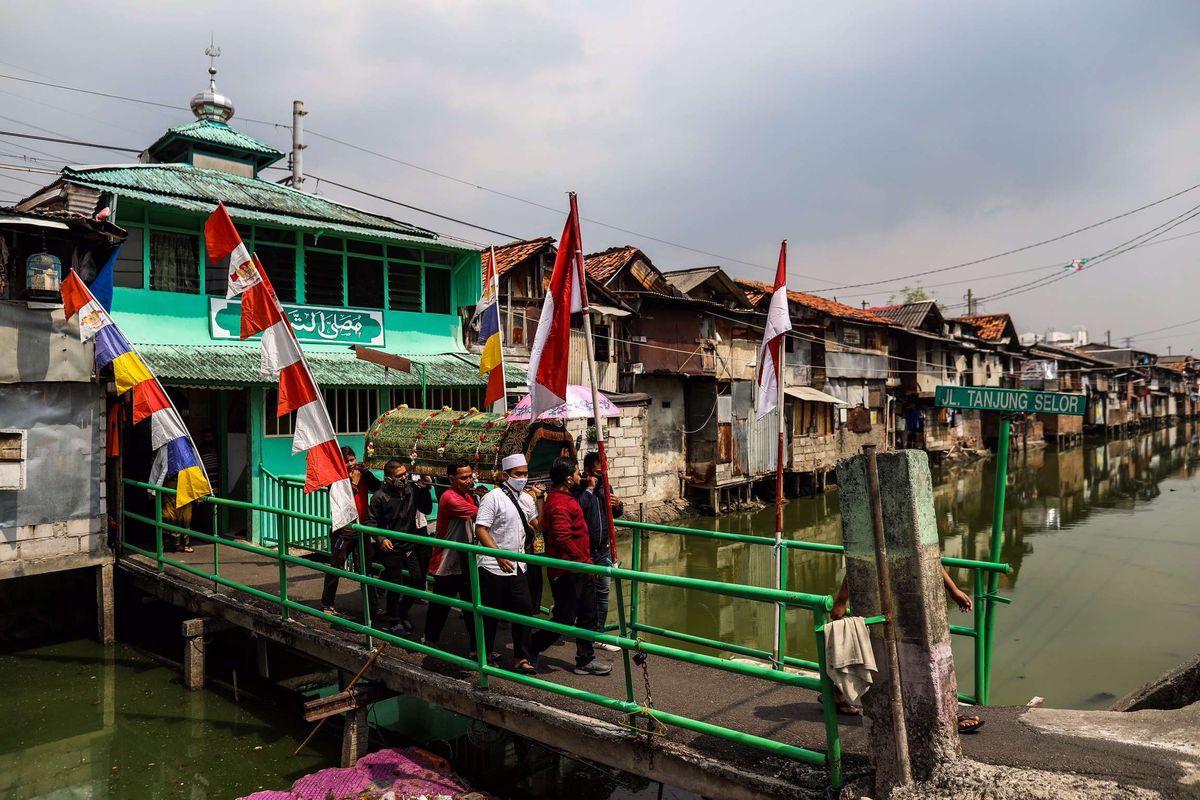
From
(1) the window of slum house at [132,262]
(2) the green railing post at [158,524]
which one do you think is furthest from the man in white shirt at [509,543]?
(1) the window of slum house at [132,262]

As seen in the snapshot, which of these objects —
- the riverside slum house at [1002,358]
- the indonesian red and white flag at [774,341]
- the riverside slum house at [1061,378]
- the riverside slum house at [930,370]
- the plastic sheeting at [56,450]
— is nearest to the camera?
the indonesian red and white flag at [774,341]

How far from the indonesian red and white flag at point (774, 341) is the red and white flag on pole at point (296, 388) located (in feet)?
14.2

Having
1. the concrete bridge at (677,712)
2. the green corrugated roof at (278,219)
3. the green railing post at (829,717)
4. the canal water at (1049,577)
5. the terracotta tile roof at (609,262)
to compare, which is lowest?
the canal water at (1049,577)

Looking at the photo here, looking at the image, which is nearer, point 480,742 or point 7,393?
point 480,742

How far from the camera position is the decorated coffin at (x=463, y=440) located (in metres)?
8.92

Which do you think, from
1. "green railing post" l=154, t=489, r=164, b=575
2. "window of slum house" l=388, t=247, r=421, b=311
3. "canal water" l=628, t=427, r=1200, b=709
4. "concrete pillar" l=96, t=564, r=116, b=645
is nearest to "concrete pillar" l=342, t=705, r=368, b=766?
"green railing post" l=154, t=489, r=164, b=575

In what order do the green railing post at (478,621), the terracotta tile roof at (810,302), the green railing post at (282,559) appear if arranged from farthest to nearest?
the terracotta tile roof at (810,302), the green railing post at (282,559), the green railing post at (478,621)

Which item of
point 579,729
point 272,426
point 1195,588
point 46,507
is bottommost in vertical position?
point 1195,588

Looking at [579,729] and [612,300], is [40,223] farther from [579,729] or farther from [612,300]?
[612,300]

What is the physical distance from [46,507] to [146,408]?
254cm

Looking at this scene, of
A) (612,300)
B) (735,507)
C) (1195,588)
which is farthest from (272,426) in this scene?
(1195,588)

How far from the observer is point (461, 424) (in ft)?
32.1

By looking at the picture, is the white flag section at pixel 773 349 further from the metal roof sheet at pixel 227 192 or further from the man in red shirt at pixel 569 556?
the metal roof sheet at pixel 227 192

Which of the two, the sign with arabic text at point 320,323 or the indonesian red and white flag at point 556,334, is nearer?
the indonesian red and white flag at point 556,334
